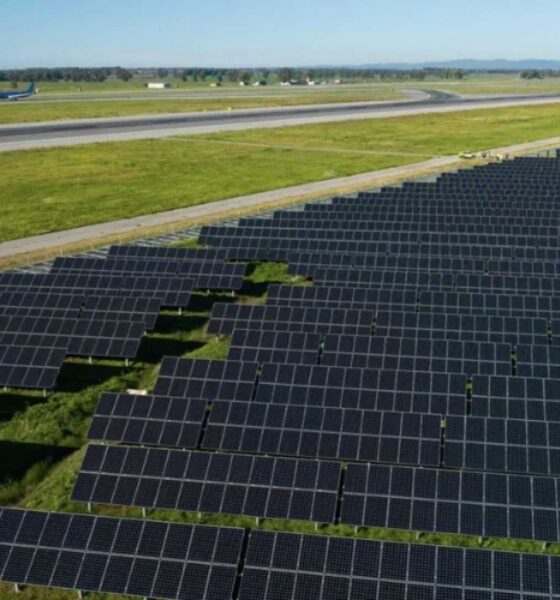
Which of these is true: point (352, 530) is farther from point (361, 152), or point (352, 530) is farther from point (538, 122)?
point (538, 122)

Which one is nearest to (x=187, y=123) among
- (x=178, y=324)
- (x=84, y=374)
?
(x=178, y=324)

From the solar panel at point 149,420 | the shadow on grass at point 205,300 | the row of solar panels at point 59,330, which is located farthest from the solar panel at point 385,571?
the shadow on grass at point 205,300

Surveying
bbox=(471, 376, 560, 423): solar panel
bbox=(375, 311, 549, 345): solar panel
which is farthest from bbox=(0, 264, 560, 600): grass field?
bbox=(375, 311, 549, 345): solar panel

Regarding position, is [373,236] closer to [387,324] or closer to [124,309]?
[387,324]

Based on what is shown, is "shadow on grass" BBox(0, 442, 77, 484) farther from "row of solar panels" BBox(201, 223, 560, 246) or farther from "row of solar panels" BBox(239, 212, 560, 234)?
"row of solar panels" BBox(239, 212, 560, 234)

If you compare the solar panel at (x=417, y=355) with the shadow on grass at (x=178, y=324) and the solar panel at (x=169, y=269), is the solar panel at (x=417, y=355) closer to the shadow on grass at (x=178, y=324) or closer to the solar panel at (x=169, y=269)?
the shadow on grass at (x=178, y=324)

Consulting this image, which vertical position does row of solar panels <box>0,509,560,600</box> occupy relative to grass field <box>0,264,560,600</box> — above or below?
above

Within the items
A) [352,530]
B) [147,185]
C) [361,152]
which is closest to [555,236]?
[352,530]
